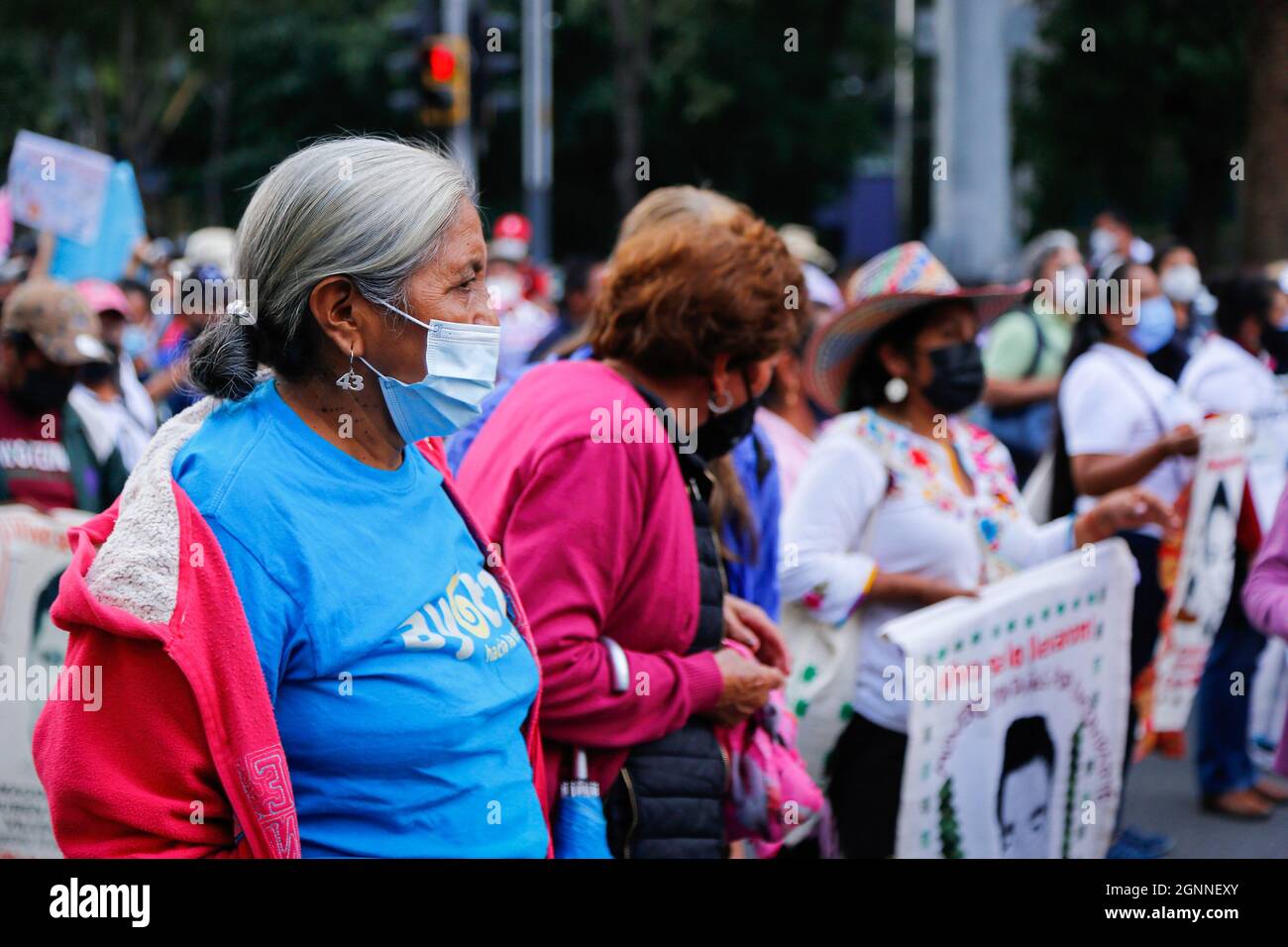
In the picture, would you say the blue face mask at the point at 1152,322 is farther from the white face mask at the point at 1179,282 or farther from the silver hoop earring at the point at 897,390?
the silver hoop earring at the point at 897,390

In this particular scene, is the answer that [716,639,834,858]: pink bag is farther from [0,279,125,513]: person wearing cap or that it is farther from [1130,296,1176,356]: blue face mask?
[1130,296,1176,356]: blue face mask

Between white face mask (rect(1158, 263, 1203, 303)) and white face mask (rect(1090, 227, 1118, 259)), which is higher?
white face mask (rect(1090, 227, 1118, 259))

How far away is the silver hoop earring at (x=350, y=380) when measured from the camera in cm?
209

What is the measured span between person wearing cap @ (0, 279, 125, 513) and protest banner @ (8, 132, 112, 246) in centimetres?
315

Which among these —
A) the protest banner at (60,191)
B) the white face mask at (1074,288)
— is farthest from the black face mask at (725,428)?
the protest banner at (60,191)

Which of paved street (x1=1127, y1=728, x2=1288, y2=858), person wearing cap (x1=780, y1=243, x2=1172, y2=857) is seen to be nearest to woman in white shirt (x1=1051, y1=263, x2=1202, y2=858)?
paved street (x1=1127, y1=728, x2=1288, y2=858)

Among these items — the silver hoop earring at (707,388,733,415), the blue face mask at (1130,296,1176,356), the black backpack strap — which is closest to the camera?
the black backpack strap

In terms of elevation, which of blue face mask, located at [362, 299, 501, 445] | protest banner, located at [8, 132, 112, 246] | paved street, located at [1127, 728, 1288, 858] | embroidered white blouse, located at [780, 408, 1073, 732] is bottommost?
paved street, located at [1127, 728, 1288, 858]

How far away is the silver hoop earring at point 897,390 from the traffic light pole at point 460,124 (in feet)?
A: 23.4

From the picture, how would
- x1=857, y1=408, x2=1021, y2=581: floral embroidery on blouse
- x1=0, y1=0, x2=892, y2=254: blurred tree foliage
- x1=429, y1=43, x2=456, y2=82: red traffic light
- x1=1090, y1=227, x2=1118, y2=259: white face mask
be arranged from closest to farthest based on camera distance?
x1=857, y1=408, x2=1021, y2=581: floral embroidery on blouse
x1=1090, y1=227, x2=1118, y2=259: white face mask
x1=429, y1=43, x2=456, y2=82: red traffic light
x1=0, y1=0, x2=892, y2=254: blurred tree foliage

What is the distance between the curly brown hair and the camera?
9.50ft

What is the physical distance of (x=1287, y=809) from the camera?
6.32m
